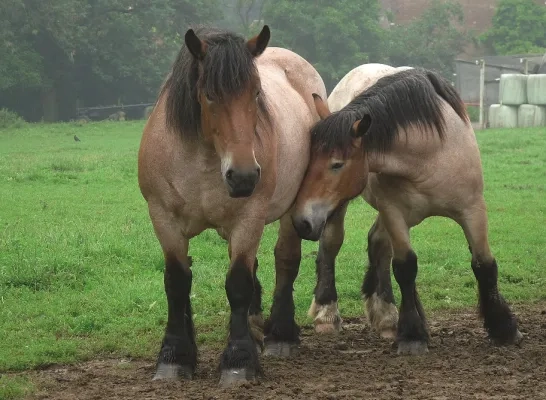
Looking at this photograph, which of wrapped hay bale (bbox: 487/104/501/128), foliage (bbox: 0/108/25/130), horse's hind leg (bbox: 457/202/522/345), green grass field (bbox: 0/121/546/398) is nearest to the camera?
horse's hind leg (bbox: 457/202/522/345)

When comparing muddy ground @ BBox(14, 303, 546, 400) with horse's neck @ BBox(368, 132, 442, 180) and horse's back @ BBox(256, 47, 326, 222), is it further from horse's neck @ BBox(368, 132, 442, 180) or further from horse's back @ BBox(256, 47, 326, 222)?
horse's neck @ BBox(368, 132, 442, 180)

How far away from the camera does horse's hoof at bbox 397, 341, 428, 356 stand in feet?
21.4

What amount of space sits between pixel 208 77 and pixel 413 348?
93.1 inches

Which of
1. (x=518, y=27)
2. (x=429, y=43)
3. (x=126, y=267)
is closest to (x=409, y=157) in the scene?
(x=126, y=267)

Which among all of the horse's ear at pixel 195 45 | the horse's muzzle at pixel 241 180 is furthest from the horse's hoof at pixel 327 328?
the horse's ear at pixel 195 45

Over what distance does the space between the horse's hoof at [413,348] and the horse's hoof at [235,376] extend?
130 centimetres

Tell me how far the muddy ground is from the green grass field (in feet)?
1.12

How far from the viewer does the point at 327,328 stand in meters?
7.35

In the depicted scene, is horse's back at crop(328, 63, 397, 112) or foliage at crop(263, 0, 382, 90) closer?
horse's back at crop(328, 63, 397, 112)

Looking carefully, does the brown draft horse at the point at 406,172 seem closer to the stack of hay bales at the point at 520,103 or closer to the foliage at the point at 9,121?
the stack of hay bales at the point at 520,103

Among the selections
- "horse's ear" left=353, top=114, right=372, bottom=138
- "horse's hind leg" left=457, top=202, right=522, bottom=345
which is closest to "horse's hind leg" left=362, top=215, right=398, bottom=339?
"horse's hind leg" left=457, top=202, right=522, bottom=345

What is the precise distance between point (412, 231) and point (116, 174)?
7298mm

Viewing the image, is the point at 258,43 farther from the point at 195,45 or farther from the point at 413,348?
the point at 413,348

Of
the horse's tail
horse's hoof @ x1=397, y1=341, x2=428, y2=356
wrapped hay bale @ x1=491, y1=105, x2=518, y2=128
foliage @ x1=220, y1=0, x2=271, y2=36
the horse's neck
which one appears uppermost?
foliage @ x1=220, y1=0, x2=271, y2=36
